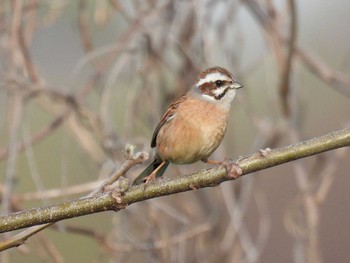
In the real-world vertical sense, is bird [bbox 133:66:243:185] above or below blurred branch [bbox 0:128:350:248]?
above

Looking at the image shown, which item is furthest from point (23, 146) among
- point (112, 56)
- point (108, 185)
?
point (108, 185)

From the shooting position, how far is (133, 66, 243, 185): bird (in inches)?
119

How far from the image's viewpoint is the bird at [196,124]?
3.03m

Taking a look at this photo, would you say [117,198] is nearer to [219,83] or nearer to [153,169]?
[153,169]

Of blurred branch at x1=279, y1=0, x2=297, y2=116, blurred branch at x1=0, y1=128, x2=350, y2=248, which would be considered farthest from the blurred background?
A: blurred branch at x1=0, y1=128, x2=350, y2=248

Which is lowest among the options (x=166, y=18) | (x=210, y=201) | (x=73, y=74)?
(x=210, y=201)

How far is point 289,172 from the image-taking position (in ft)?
23.0

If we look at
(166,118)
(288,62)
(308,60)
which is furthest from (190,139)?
(308,60)

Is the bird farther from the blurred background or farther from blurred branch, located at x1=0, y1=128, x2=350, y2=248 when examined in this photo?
blurred branch, located at x1=0, y1=128, x2=350, y2=248

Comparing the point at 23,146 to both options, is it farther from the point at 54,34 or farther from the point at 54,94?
the point at 54,34

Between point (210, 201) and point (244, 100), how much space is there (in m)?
0.51

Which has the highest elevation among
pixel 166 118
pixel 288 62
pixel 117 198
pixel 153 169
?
pixel 288 62

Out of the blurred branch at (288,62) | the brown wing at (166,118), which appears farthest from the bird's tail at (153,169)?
the blurred branch at (288,62)

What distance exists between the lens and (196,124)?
3141 millimetres
